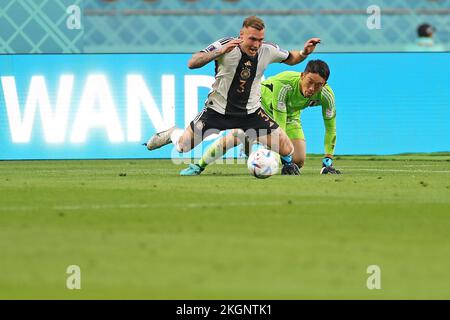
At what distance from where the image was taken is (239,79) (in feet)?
38.3

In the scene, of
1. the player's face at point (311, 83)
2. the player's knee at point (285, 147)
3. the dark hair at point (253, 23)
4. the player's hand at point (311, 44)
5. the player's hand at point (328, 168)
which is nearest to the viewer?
the player's hand at point (311, 44)

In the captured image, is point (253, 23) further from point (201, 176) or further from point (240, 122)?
point (201, 176)

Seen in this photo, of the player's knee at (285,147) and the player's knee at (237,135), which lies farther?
the player's knee at (237,135)

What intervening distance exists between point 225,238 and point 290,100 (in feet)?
22.1

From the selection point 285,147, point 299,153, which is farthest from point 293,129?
point 285,147

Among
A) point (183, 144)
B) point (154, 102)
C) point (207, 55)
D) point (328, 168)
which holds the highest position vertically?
point (154, 102)

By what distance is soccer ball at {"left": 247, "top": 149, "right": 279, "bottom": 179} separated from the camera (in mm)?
11312

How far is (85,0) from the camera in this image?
1748 cm

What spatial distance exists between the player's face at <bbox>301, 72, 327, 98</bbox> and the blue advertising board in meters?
3.65

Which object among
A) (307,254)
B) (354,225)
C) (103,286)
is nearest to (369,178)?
(354,225)

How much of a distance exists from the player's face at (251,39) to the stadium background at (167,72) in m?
4.46

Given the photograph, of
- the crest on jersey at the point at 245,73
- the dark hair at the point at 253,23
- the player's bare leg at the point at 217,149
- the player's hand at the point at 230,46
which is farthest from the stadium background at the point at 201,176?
the dark hair at the point at 253,23

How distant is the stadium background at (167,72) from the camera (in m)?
16.2

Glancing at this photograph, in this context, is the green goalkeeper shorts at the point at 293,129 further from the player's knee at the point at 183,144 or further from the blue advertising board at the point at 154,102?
the blue advertising board at the point at 154,102
